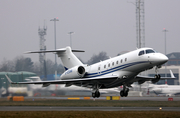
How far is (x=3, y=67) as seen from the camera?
6088 centimetres

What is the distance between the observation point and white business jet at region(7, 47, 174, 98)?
23875mm

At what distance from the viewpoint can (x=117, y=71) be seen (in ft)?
84.2

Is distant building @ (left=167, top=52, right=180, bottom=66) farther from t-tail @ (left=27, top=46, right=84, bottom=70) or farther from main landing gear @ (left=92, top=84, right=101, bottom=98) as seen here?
main landing gear @ (left=92, top=84, right=101, bottom=98)

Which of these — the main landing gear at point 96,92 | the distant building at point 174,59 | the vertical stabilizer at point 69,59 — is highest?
the distant building at point 174,59

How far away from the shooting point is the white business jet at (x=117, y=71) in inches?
940

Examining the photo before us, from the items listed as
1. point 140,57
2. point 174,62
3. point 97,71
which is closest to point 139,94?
point 97,71

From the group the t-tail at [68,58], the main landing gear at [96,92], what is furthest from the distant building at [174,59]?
the main landing gear at [96,92]

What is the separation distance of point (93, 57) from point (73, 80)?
5520cm

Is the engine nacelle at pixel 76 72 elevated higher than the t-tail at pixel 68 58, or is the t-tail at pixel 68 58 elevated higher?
the t-tail at pixel 68 58

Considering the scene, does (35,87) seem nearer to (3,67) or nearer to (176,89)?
(3,67)

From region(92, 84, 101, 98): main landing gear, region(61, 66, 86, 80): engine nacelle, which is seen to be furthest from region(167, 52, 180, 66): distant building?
region(92, 84, 101, 98): main landing gear

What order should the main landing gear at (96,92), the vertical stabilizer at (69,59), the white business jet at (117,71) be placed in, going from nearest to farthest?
1. the white business jet at (117,71)
2. the main landing gear at (96,92)
3. the vertical stabilizer at (69,59)

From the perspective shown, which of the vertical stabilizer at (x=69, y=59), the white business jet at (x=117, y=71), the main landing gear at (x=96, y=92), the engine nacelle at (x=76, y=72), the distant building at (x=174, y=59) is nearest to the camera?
the white business jet at (x=117, y=71)

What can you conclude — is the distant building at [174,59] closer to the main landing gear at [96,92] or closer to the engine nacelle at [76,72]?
the engine nacelle at [76,72]
